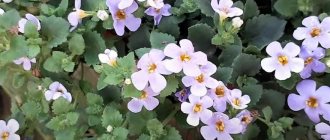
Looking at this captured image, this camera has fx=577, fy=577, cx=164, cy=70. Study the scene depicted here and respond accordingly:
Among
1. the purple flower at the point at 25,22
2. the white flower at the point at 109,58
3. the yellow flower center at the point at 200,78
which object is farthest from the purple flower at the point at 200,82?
the purple flower at the point at 25,22

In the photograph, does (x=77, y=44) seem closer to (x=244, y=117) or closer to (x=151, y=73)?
(x=151, y=73)

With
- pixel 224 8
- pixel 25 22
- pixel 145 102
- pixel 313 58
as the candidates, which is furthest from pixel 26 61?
pixel 313 58

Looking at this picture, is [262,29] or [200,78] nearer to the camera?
[200,78]

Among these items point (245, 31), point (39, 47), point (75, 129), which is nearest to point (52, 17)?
point (39, 47)

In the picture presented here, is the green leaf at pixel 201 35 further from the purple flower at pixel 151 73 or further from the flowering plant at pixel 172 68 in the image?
the purple flower at pixel 151 73

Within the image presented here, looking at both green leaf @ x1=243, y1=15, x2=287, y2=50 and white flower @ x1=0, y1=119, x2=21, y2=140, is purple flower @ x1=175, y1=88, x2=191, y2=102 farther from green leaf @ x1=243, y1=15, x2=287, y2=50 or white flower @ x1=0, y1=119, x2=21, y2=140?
white flower @ x1=0, y1=119, x2=21, y2=140

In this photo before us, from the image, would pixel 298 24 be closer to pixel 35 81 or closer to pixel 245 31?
pixel 245 31
